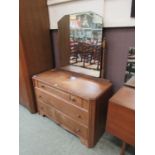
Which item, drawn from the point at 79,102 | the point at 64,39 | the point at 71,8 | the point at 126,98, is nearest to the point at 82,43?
the point at 64,39

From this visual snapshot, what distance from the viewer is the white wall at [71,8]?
61.4 inches

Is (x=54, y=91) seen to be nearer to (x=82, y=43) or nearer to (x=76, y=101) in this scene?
(x=76, y=101)

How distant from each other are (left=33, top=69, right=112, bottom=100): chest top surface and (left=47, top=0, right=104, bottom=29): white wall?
748 millimetres

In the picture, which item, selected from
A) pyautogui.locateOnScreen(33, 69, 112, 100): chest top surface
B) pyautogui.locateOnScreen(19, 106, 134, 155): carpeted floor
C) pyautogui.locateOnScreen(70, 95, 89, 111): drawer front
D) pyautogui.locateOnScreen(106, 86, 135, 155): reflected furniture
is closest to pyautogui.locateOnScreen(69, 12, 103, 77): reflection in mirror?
pyautogui.locateOnScreen(33, 69, 112, 100): chest top surface

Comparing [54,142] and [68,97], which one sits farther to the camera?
[54,142]

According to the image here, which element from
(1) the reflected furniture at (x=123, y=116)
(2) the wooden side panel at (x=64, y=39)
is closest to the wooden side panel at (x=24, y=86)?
(2) the wooden side panel at (x=64, y=39)

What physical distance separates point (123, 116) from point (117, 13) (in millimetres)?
1041

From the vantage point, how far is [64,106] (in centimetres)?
166

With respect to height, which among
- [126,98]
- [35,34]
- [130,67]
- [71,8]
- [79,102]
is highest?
[71,8]

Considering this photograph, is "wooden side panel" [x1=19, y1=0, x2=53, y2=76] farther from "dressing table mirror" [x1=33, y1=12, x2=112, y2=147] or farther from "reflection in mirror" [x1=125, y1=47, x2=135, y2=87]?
"reflection in mirror" [x1=125, y1=47, x2=135, y2=87]

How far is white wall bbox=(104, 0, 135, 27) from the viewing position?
1383mm
